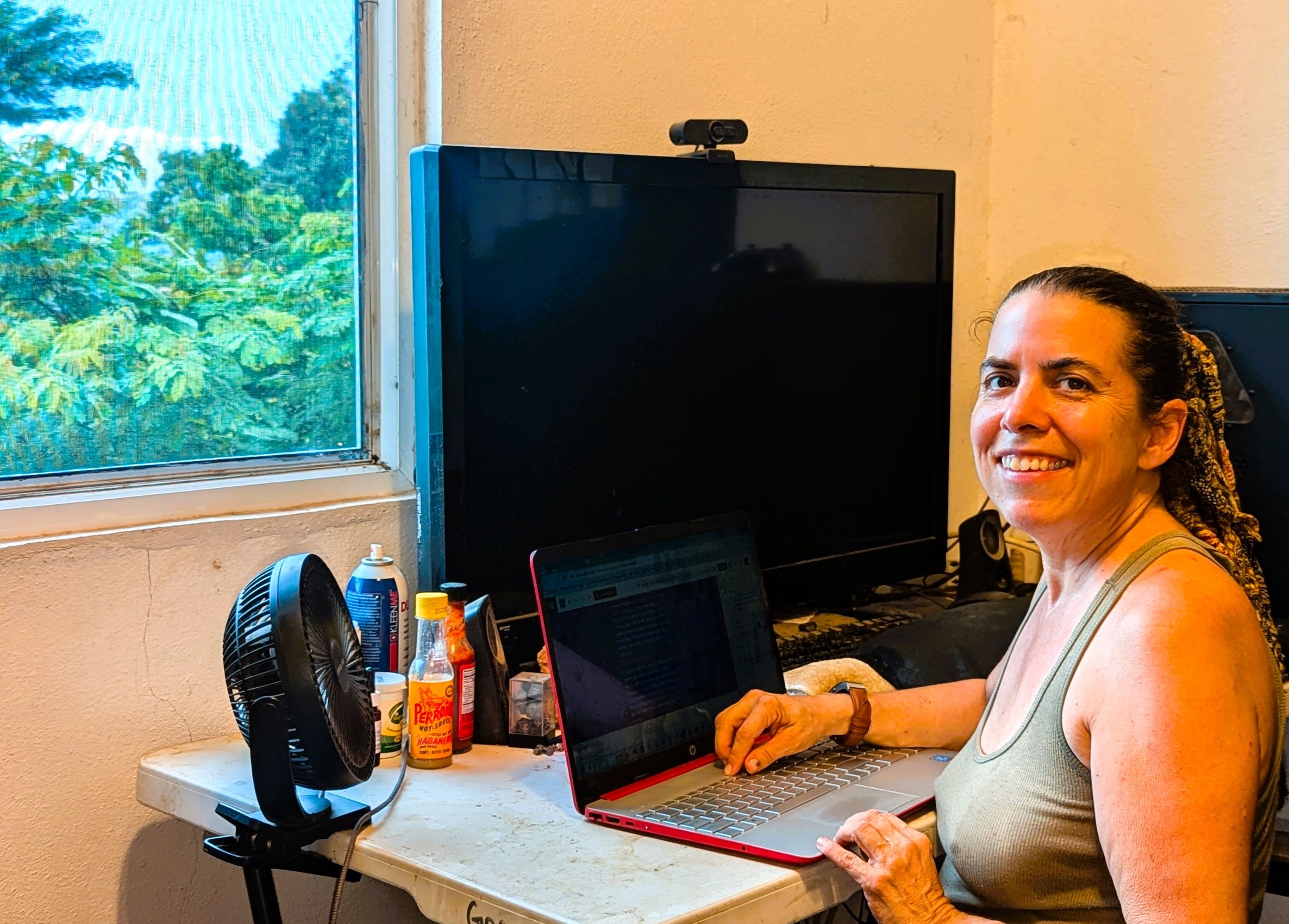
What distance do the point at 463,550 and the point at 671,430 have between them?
15.6 inches

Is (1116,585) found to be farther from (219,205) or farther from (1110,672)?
(219,205)

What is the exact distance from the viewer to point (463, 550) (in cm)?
170

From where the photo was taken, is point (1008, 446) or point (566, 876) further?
point (1008, 446)

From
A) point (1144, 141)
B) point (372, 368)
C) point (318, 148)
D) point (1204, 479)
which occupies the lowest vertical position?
point (1204, 479)

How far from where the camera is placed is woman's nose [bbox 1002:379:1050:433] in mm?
1295

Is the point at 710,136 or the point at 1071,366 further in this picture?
the point at 710,136

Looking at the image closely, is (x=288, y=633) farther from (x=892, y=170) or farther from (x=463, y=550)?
(x=892, y=170)

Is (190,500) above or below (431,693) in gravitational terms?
above

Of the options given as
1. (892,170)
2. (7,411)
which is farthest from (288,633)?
(892,170)

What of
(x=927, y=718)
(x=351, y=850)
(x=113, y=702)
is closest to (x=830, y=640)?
(x=927, y=718)

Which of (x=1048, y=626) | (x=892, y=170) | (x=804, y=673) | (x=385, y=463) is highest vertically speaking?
(x=892, y=170)

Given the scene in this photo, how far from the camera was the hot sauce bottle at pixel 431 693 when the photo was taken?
1515 mm

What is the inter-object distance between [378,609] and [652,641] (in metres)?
0.41

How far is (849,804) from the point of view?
139 centimetres
